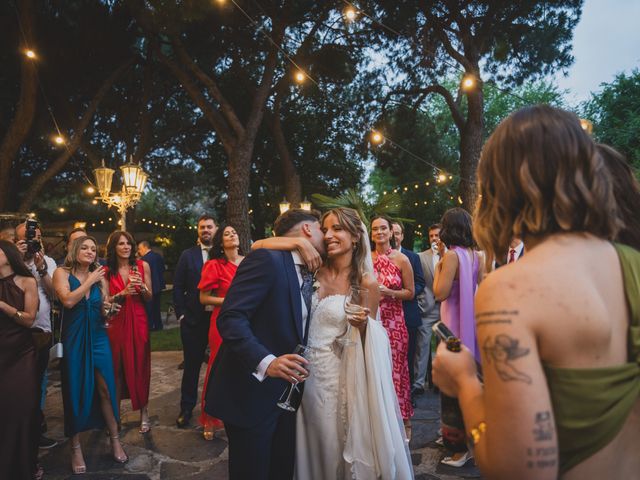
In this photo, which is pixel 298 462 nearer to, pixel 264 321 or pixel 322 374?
pixel 322 374

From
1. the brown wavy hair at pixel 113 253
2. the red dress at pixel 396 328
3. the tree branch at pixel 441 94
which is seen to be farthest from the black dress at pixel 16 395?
the tree branch at pixel 441 94

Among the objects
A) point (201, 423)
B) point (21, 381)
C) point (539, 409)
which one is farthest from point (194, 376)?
point (539, 409)

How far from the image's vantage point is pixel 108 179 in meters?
8.35

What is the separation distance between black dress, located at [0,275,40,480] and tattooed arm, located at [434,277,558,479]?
11.9 feet

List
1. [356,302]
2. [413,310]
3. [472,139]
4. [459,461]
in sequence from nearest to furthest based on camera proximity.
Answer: [356,302], [459,461], [413,310], [472,139]

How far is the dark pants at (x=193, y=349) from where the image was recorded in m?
4.97

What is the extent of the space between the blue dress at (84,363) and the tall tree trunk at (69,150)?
800cm

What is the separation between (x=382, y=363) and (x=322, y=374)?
43cm

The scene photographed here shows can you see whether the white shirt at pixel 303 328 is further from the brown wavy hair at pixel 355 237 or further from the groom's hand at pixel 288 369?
the brown wavy hair at pixel 355 237

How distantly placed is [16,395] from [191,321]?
80.5 inches

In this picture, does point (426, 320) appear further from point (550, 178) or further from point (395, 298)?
point (550, 178)

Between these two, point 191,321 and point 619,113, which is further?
point 619,113

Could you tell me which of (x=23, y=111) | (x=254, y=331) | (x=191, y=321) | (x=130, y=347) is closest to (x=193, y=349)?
(x=191, y=321)

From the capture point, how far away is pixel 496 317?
103 cm
